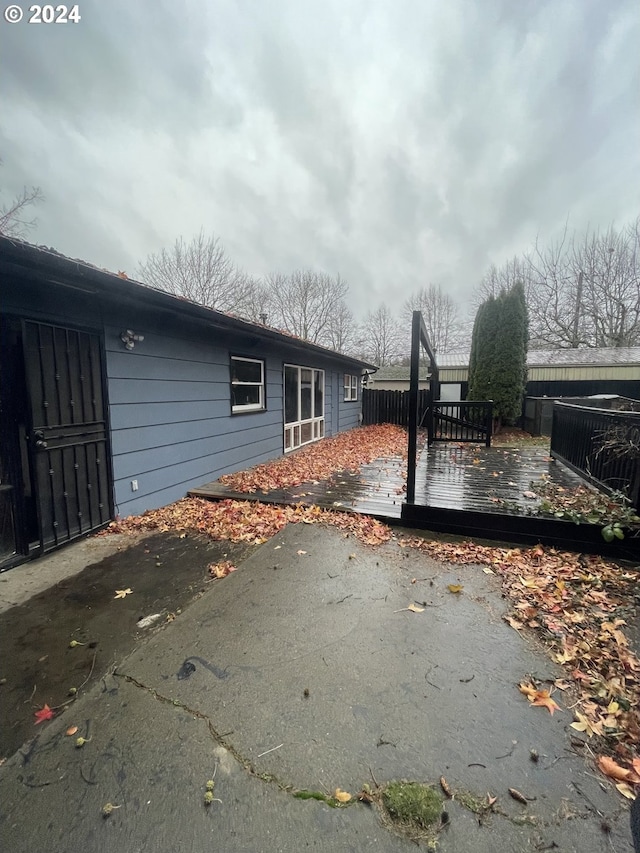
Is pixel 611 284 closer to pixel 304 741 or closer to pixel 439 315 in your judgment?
pixel 439 315

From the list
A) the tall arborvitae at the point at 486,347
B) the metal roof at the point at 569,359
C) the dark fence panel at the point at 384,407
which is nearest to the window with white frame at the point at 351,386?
the dark fence panel at the point at 384,407

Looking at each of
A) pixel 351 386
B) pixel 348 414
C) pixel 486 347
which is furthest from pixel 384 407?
pixel 486 347

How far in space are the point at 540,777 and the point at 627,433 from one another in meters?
3.55

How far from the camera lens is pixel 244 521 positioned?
397 cm

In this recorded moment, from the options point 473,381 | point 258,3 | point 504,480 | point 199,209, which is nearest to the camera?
point 504,480

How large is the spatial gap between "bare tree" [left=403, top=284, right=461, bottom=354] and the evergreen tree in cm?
1665

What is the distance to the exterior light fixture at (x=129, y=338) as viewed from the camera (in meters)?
3.96

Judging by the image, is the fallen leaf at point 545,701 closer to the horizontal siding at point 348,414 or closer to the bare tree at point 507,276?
the horizontal siding at point 348,414

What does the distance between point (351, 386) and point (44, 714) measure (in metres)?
11.6

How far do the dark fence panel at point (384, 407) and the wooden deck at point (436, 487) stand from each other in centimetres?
662

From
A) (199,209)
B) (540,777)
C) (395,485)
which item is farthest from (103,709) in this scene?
(199,209)

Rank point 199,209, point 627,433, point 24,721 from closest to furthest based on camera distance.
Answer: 1. point 24,721
2. point 627,433
3. point 199,209

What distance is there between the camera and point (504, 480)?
16.7ft

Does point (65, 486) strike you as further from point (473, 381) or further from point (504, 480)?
point (473, 381)
